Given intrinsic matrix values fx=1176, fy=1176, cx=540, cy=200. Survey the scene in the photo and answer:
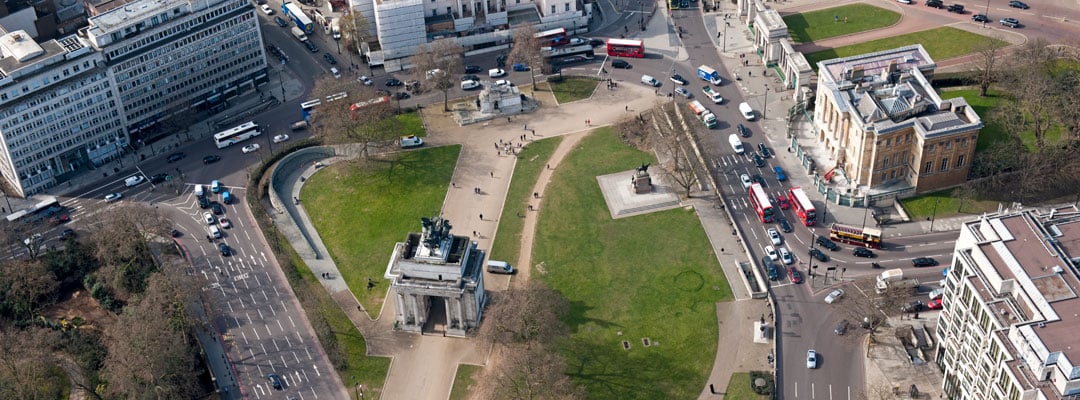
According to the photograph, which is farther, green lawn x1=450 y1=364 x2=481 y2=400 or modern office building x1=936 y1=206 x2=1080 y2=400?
green lawn x1=450 y1=364 x2=481 y2=400

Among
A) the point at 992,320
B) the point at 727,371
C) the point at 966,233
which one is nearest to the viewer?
the point at 992,320

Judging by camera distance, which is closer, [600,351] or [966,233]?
[966,233]

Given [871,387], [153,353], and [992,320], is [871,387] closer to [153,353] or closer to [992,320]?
[992,320]

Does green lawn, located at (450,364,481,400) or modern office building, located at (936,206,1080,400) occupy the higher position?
modern office building, located at (936,206,1080,400)

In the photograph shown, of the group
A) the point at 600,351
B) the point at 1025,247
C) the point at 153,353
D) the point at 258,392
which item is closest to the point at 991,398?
the point at 1025,247
